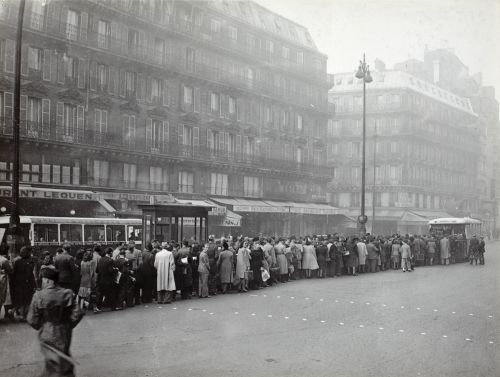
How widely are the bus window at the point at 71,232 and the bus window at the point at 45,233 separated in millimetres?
348

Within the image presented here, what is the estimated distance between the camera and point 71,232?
25031 millimetres

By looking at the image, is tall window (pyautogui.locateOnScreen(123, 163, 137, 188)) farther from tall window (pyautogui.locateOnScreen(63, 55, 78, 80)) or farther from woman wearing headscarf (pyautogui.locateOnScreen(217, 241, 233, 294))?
woman wearing headscarf (pyautogui.locateOnScreen(217, 241, 233, 294))

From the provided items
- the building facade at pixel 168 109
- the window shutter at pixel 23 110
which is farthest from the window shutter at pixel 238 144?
the window shutter at pixel 23 110

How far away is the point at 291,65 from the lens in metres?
45.9

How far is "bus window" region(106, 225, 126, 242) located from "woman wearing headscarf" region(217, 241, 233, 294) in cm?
1115

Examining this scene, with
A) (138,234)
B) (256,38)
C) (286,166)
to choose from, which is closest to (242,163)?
(286,166)

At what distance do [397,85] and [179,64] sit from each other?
3020 centimetres

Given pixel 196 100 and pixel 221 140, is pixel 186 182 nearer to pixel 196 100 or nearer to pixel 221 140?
pixel 221 140

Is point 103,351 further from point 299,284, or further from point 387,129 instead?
point 387,129

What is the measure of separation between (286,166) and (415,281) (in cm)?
2510

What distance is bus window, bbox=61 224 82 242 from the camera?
2469cm

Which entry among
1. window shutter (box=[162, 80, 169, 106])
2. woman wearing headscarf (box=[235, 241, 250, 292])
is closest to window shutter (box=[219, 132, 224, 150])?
window shutter (box=[162, 80, 169, 106])

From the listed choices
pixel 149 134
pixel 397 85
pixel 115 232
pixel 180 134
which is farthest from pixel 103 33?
pixel 397 85

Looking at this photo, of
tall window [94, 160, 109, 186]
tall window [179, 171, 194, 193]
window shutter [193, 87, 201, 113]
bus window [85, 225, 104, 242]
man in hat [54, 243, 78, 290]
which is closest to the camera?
man in hat [54, 243, 78, 290]
